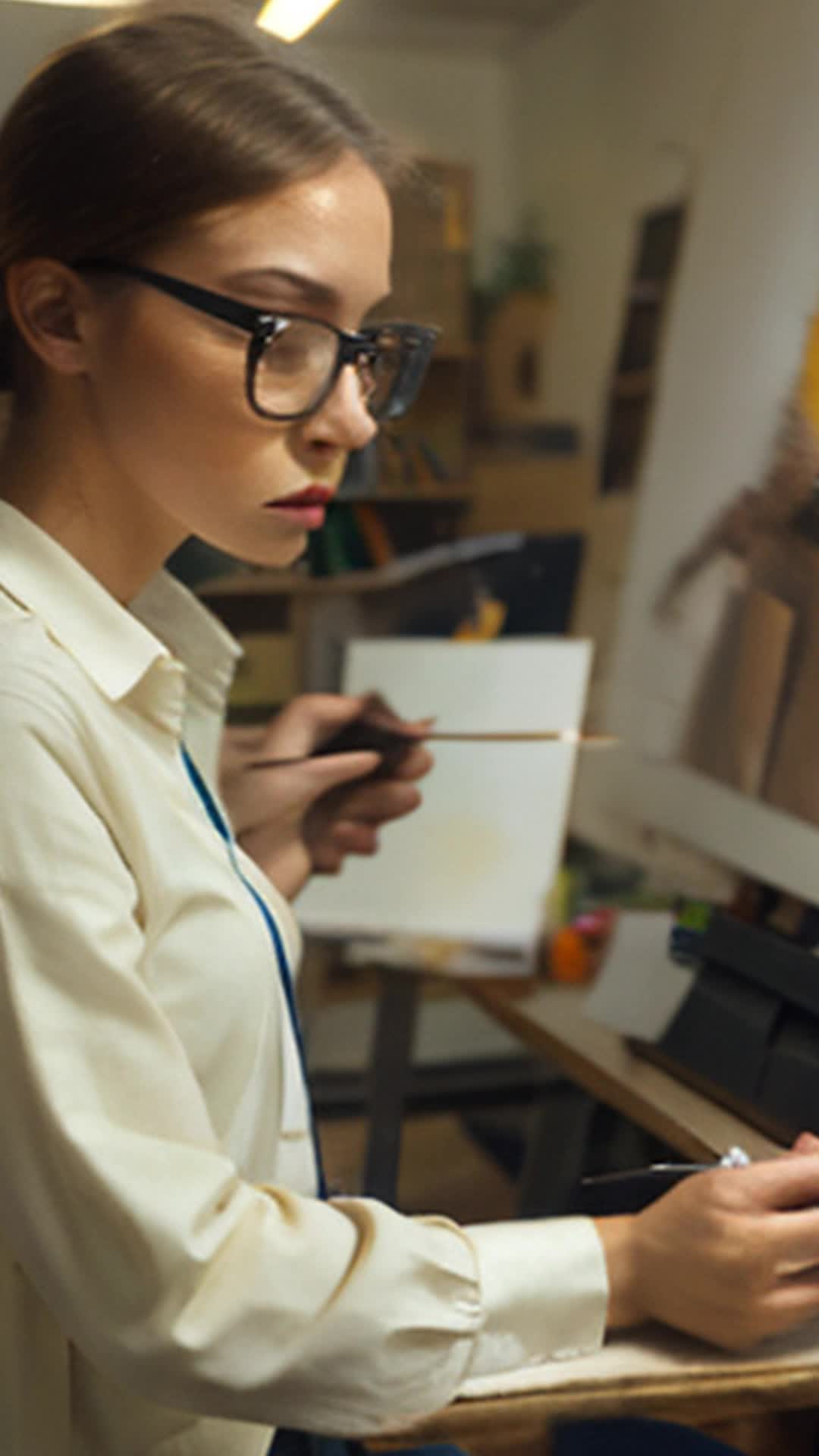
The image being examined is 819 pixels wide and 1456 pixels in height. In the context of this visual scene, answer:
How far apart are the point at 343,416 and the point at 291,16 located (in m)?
0.25

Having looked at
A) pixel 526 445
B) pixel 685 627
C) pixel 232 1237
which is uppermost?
pixel 526 445

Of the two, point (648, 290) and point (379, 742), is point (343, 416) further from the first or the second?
point (648, 290)

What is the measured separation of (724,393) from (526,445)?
15 centimetres

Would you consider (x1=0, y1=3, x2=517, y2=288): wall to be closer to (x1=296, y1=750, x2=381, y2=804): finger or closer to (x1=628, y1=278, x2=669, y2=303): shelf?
(x1=628, y1=278, x2=669, y2=303): shelf

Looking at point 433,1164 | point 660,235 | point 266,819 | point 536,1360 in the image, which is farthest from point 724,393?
point 536,1360

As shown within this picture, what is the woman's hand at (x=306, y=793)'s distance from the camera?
94cm

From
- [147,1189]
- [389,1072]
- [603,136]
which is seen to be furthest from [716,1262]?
[603,136]

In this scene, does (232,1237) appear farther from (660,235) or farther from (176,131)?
(660,235)

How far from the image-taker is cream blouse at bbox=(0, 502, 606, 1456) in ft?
1.81

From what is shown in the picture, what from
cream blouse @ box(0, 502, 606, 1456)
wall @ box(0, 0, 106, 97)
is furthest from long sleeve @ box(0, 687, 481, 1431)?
wall @ box(0, 0, 106, 97)

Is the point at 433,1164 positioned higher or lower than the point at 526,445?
lower

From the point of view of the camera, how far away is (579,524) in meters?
1.08

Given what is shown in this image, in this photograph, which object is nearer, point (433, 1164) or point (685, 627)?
point (433, 1164)

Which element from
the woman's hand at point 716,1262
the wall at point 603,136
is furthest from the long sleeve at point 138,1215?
the wall at point 603,136
